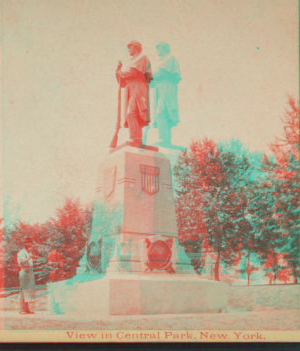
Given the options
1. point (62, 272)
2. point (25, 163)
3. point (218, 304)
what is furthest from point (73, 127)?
point (218, 304)

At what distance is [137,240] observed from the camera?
582cm

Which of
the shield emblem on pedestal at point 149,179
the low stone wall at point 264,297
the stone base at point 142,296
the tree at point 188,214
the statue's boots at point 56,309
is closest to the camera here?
the stone base at point 142,296

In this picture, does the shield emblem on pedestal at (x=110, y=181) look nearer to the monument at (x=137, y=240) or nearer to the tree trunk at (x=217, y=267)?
the monument at (x=137, y=240)

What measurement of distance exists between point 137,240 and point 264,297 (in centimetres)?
195

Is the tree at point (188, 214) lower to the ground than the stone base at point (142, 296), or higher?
higher

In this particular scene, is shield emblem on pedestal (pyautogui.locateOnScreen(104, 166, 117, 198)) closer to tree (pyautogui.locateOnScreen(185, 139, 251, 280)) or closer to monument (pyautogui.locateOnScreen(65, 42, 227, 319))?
monument (pyautogui.locateOnScreen(65, 42, 227, 319))

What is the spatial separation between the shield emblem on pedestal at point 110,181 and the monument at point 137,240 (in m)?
0.01

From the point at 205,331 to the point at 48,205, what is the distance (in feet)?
9.08

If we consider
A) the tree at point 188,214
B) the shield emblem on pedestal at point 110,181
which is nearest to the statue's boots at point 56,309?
the shield emblem on pedestal at point 110,181

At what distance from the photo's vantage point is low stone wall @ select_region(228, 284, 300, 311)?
19.3ft

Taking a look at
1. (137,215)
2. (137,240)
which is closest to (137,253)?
(137,240)

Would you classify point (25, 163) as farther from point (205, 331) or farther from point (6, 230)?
point (205, 331)

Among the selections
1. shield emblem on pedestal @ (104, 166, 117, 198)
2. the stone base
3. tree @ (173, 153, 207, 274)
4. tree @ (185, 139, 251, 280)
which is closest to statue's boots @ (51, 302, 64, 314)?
the stone base

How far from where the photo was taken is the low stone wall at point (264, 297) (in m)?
5.88
